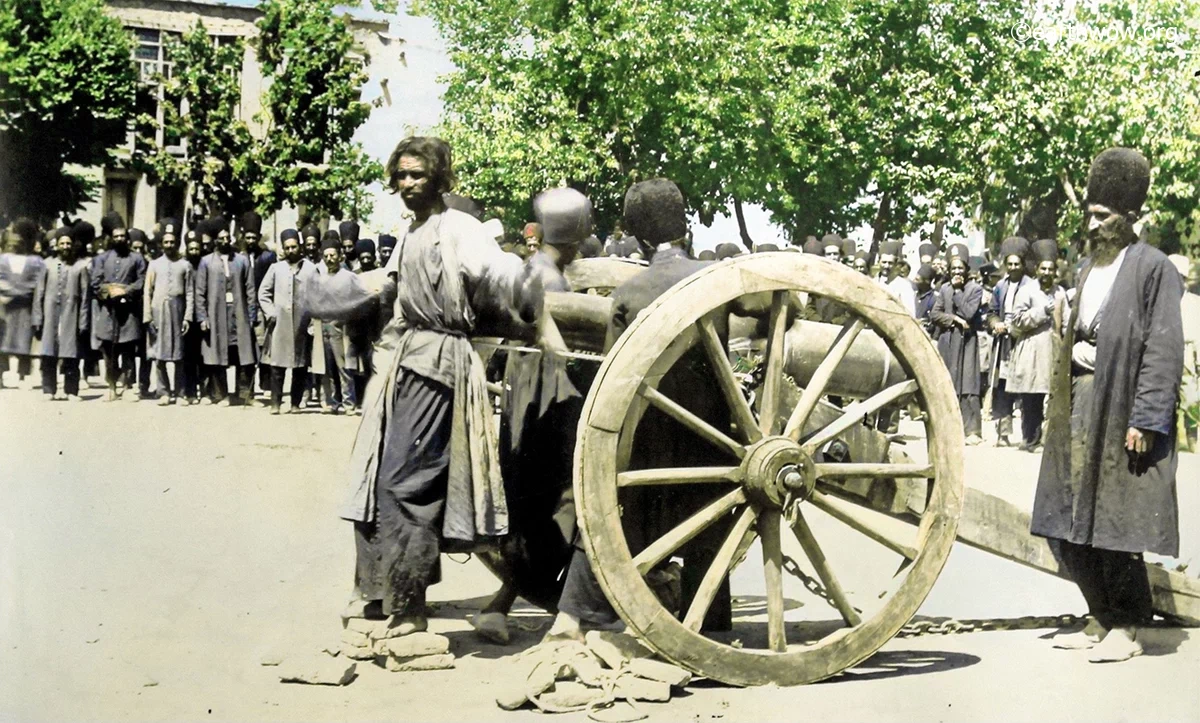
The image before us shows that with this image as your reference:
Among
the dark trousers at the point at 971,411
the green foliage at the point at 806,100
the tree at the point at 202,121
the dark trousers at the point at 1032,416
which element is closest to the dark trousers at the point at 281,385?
the tree at the point at 202,121

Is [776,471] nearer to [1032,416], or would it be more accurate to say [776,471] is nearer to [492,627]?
[492,627]

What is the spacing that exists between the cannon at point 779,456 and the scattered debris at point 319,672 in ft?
3.01

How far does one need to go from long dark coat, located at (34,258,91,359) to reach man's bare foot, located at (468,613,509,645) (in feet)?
28.5

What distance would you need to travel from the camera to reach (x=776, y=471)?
15.0ft

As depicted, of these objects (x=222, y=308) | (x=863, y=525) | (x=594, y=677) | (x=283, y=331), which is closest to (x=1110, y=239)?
(x=863, y=525)

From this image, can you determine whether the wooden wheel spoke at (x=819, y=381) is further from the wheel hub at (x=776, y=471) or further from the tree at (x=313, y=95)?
the tree at (x=313, y=95)

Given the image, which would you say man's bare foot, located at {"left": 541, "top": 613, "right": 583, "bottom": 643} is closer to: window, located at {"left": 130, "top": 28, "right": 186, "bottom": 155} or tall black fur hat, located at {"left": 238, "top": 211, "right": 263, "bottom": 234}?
window, located at {"left": 130, "top": 28, "right": 186, "bottom": 155}

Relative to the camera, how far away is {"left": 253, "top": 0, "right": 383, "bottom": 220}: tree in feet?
24.2

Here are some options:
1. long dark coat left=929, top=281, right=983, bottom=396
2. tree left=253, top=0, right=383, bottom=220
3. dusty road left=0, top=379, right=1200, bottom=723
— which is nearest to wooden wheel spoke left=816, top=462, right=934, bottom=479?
dusty road left=0, top=379, right=1200, bottom=723

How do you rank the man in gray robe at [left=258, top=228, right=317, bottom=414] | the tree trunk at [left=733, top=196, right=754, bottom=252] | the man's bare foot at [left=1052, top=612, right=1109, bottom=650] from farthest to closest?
the man in gray robe at [left=258, top=228, right=317, bottom=414] < the tree trunk at [left=733, top=196, right=754, bottom=252] < the man's bare foot at [left=1052, top=612, right=1109, bottom=650]

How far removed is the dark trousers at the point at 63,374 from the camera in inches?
495

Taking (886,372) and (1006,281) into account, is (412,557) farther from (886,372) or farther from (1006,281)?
(1006,281)

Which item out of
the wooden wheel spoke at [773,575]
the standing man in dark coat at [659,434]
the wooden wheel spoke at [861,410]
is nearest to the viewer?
the wooden wheel spoke at [773,575]

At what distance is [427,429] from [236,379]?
30.0 ft
